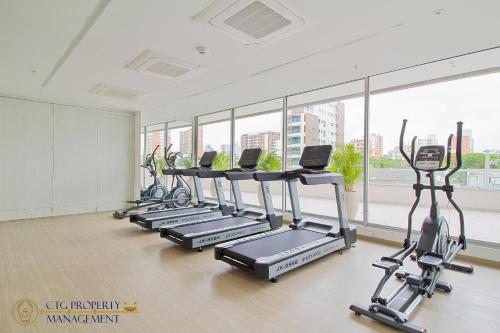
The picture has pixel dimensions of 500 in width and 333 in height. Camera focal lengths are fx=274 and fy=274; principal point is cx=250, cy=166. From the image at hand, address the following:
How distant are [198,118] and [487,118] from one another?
7357 millimetres

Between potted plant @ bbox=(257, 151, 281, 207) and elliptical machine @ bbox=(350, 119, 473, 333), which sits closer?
elliptical machine @ bbox=(350, 119, 473, 333)

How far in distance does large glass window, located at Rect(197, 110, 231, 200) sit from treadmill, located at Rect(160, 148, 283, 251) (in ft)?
8.54

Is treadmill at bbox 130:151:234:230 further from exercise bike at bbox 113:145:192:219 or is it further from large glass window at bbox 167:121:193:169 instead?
large glass window at bbox 167:121:193:169

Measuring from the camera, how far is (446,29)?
3.12 m

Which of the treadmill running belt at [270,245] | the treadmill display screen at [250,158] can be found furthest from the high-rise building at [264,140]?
the treadmill running belt at [270,245]

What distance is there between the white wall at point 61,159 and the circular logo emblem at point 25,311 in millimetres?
4649

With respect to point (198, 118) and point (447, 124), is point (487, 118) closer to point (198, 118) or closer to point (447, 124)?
point (447, 124)

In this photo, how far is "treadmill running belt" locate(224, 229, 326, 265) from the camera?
3223 mm

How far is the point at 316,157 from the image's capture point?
13.2 feet

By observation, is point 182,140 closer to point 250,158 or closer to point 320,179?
point 250,158

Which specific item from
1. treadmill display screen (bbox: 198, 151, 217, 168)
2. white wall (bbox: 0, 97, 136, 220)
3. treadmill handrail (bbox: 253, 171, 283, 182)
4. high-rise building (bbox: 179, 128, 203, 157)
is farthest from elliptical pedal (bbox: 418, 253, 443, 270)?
high-rise building (bbox: 179, 128, 203, 157)

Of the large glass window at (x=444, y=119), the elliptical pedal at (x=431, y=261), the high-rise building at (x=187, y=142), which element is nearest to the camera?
the elliptical pedal at (x=431, y=261)

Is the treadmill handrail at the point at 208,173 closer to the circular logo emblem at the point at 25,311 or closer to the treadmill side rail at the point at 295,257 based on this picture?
the treadmill side rail at the point at 295,257

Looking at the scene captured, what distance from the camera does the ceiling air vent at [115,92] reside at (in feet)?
17.6
